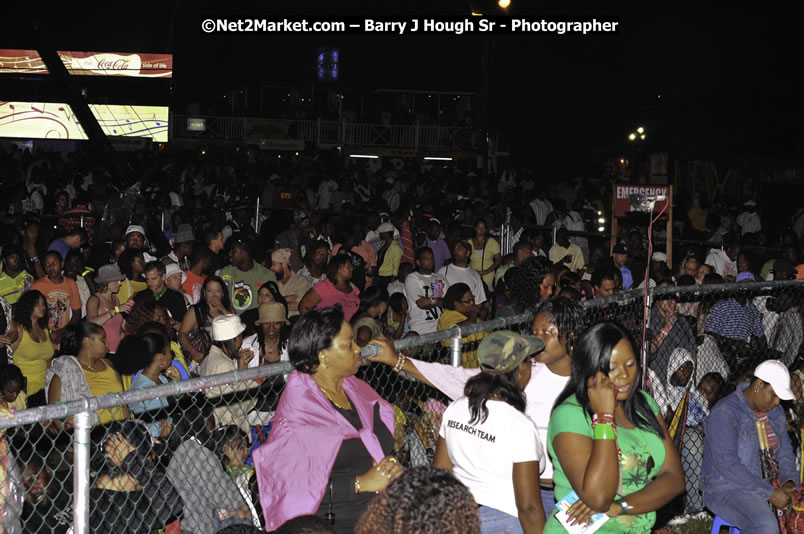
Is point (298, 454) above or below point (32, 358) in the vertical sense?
above

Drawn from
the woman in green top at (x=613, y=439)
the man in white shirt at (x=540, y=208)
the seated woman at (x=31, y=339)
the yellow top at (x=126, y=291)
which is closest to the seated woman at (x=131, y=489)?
the woman in green top at (x=613, y=439)

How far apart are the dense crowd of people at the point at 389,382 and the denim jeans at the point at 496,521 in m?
0.01

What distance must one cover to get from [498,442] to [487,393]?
207 millimetres

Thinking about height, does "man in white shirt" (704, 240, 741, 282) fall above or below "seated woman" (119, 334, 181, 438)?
above

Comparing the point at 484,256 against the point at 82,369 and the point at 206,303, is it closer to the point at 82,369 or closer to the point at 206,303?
the point at 206,303

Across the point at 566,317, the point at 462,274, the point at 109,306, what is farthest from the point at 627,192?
the point at 566,317

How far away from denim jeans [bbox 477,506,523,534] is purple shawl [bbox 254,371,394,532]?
2.15ft

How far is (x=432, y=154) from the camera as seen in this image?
120ft

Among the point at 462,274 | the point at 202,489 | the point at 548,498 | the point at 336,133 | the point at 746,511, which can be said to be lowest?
the point at 746,511

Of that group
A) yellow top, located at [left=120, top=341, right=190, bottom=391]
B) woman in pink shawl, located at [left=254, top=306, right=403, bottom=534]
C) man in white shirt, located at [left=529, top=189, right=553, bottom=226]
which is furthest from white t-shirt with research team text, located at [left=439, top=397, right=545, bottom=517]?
man in white shirt, located at [left=529, top=189, right=553, bottom=226]

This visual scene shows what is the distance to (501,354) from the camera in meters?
4.11

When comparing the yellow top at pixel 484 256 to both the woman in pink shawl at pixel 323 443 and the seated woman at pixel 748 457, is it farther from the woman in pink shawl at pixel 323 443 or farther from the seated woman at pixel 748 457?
the woman in pink shawl at pixel 323 443

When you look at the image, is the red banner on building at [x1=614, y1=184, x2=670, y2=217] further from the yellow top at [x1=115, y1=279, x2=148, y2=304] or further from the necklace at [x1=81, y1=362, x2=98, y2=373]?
the necklace at [x1=81, y1=362, x2=98, y2=373]

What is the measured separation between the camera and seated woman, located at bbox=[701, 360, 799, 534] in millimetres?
5785
